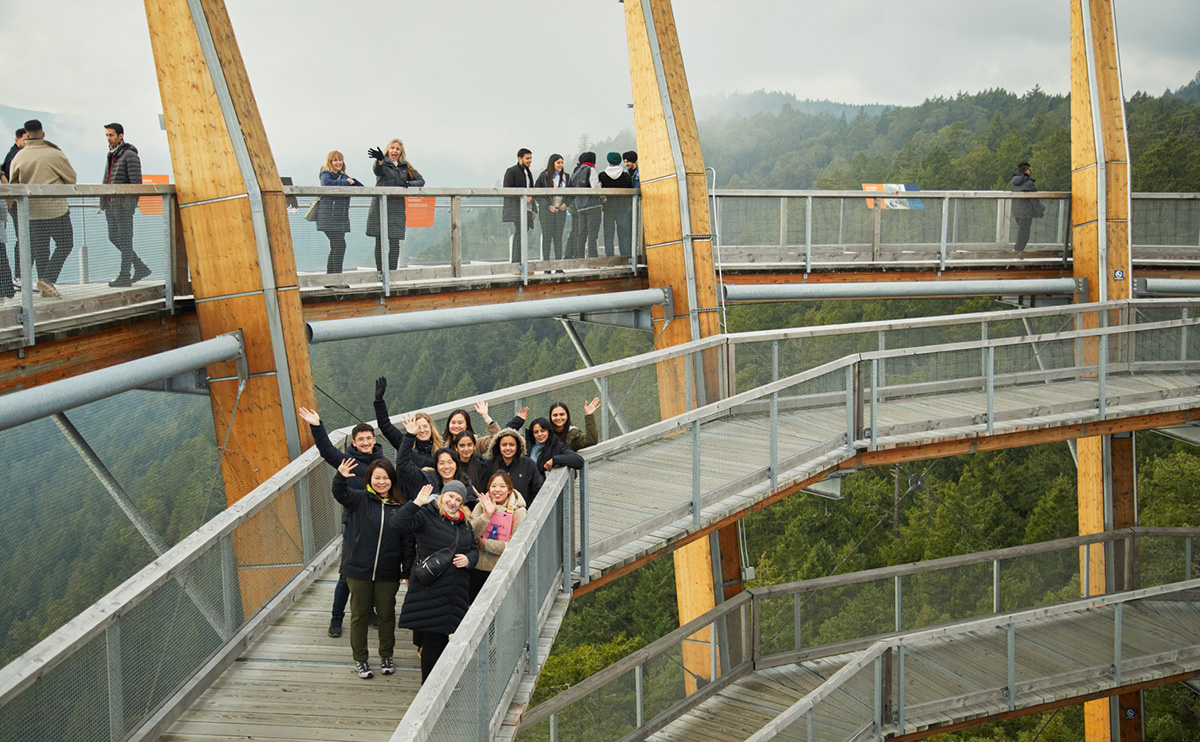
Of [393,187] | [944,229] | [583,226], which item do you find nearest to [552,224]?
[583,226]

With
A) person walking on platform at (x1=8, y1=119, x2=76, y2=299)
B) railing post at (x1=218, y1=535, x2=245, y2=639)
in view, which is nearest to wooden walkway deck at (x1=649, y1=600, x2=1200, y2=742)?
railing post at (x1=218, y1=535, x2=245, y2=639)

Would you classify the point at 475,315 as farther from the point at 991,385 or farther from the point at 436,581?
the point at 436,581

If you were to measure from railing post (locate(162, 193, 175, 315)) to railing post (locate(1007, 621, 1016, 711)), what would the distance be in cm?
997

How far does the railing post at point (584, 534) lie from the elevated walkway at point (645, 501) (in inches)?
0.9

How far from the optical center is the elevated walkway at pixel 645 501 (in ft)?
15.9

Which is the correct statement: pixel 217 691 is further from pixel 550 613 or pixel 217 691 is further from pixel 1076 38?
pixel 1076 38

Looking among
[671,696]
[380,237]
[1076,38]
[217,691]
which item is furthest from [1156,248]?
[217,691]

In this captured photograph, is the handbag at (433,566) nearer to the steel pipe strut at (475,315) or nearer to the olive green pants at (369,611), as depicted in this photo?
the olive green pants at (369,611)

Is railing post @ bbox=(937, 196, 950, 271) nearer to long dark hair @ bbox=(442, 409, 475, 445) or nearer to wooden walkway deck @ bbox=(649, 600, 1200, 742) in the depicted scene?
wooden walkway deck @ bbox=(649, 600, 1200, 742)

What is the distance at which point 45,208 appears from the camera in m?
8.09

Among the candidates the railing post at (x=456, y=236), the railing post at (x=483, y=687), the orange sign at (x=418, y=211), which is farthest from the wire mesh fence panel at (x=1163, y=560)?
the railing post at (x=483, y=687)

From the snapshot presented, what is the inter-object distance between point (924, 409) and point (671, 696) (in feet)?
14.8

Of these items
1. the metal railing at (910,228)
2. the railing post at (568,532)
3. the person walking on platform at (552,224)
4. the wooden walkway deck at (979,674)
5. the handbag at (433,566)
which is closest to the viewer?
the handbag at (433,566)

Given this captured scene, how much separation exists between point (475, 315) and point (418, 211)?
144 cm
